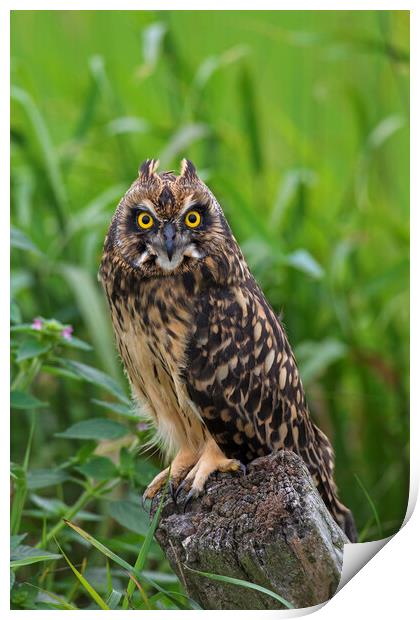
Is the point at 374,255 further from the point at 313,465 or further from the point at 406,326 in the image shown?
the point at 313,465

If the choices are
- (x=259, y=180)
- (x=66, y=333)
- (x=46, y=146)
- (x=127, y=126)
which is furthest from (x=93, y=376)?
(x=259, y=180)

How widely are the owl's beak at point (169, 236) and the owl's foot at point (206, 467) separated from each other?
0.42 meters

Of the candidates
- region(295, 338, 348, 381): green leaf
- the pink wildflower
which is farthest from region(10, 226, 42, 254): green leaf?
region(295, 338, 348, 381): green leaf

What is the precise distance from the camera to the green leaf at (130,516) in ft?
6.57

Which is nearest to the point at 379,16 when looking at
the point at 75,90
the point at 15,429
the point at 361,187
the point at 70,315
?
the point at 361,187

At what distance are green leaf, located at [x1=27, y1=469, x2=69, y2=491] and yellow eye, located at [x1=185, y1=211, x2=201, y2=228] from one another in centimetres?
69

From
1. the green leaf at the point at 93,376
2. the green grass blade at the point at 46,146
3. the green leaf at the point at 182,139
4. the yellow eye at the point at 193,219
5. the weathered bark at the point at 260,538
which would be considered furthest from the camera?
the green leaf at the point at 182,139

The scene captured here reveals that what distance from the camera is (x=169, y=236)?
1.77 meters

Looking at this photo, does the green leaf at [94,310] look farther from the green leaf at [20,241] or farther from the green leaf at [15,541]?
the green leaf at [15,541]

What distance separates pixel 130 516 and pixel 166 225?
68 centimetres

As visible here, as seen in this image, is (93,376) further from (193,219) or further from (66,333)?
(193,219)

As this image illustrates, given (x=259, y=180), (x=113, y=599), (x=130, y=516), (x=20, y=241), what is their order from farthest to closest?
1. (x=259, y=180)
2. (x=20, y=241)
3. (x=130, y=516)
4. (x=113, y=599)

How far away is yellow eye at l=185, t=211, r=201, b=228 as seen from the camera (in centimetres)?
180

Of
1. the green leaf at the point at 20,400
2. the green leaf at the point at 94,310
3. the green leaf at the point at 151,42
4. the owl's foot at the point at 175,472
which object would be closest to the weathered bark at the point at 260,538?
the owl's foot at the point at 175,472
